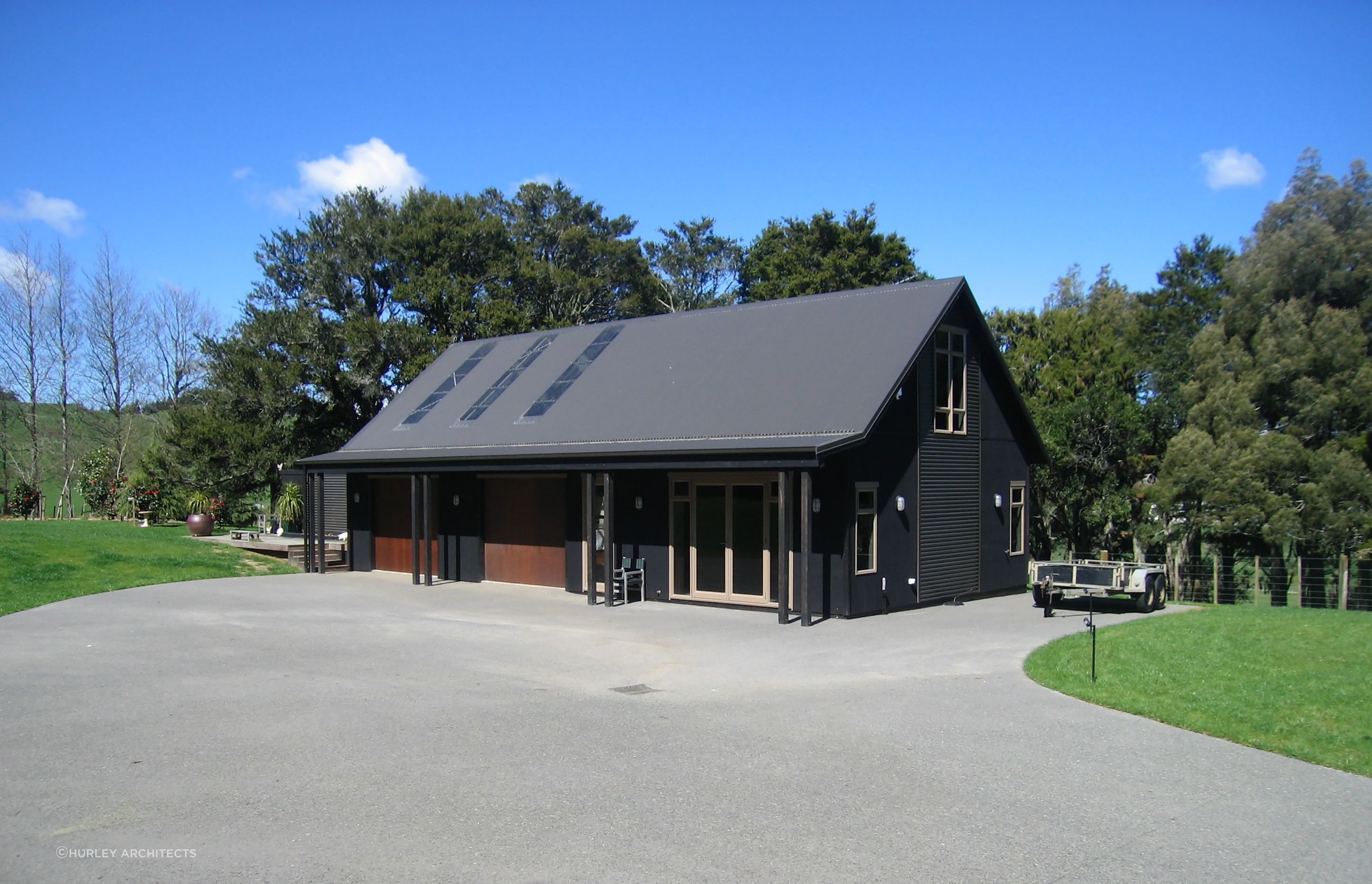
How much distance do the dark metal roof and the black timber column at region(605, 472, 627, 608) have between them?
0.57 m

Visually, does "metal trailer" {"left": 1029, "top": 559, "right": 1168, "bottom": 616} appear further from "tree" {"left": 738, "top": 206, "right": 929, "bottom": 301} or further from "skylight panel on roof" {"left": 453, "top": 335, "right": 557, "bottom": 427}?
"tree" {"left": 738, "top": 206, "right": 929, "bottom": 301}

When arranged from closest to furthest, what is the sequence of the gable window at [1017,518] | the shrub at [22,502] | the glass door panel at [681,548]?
the glass door panel at [681,548]
the gable window at [1017,518]
the shrub at [22,502]

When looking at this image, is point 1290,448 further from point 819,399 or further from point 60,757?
point 60,757

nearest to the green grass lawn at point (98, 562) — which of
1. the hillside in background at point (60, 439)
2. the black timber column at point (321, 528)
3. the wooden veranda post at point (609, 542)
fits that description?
the black timber column at point (321, 528)

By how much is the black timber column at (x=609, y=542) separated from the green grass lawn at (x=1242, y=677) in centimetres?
704

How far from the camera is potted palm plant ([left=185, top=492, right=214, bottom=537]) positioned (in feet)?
93.1

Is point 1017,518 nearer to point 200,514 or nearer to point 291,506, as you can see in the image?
point 291,506

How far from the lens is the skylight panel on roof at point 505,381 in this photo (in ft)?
69.5

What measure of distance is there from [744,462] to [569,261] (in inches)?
1193

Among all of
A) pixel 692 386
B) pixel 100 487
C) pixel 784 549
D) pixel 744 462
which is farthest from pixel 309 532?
pixel 100 487

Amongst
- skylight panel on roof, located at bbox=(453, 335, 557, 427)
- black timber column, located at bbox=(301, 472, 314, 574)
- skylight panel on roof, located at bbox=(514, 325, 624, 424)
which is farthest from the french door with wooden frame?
black timber column, located at bbox=(301, 472, 314, 574)

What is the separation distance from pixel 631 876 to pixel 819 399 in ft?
37.2

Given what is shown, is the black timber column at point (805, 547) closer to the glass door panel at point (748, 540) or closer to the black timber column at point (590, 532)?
the glass door panel at point (748, 540)

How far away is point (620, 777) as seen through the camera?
6691 millimetres
